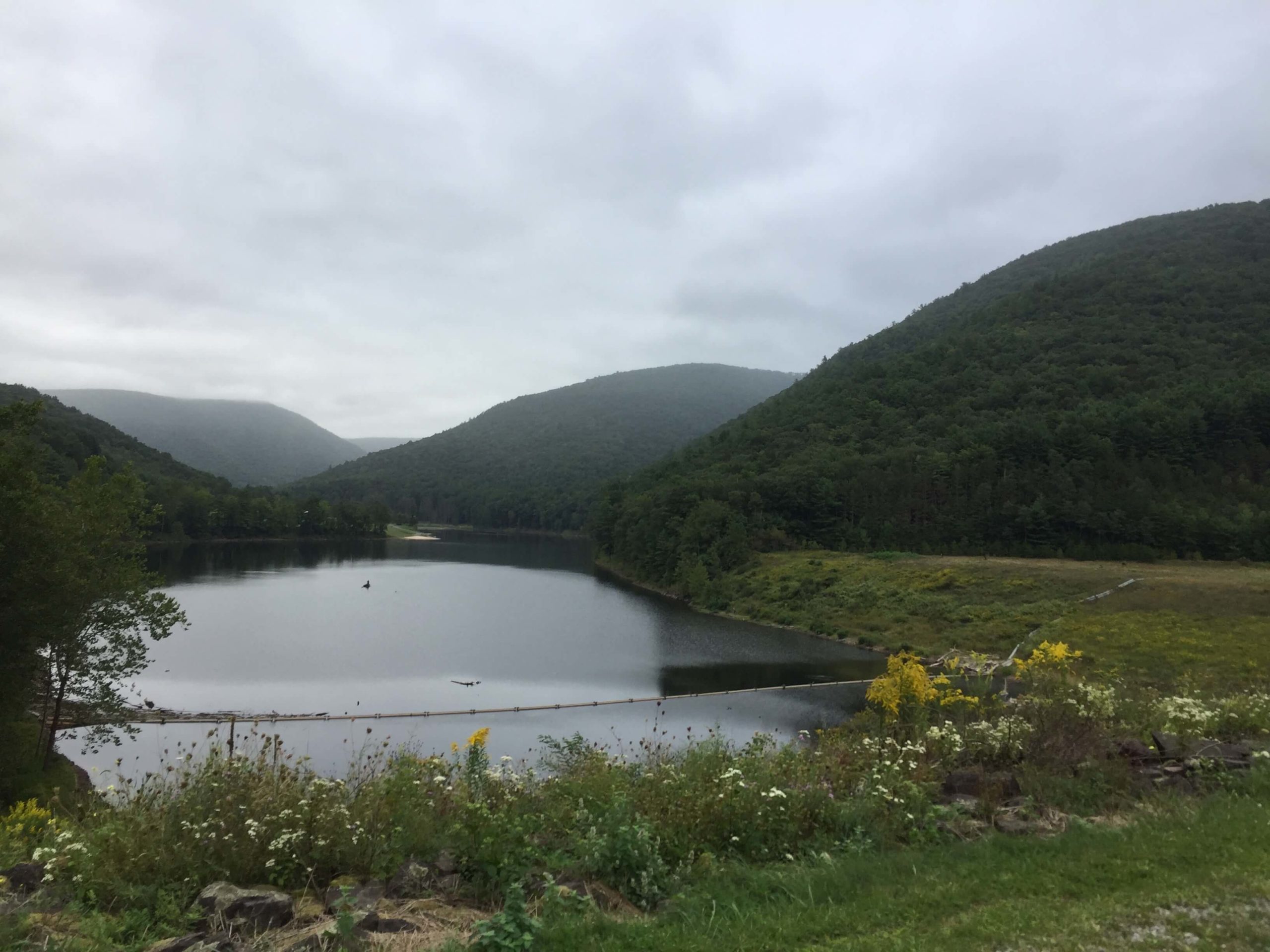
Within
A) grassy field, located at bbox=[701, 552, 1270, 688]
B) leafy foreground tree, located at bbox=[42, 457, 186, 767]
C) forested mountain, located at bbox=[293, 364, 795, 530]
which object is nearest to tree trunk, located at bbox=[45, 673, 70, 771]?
leafy foreground tree, located at bbox=[42, 457, 186, 767]

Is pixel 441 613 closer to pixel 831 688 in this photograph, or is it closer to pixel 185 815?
pixel 831 688

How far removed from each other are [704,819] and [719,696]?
18.8 metres

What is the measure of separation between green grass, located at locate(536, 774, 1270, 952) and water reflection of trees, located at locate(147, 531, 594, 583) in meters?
58.3

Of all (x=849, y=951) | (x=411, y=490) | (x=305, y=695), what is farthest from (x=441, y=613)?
(x=411, y=490)

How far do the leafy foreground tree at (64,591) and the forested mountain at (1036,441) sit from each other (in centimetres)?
3690

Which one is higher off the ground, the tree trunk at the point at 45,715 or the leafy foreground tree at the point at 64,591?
the leafy foreground tree at the point at 64,591

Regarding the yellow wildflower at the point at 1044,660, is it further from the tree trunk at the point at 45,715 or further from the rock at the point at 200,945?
the tree trunk at the point at 45,715

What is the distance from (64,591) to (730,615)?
35.3m

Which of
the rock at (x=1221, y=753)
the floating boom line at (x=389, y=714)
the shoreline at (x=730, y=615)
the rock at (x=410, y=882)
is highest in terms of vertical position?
the rock at (x=1221, y=753)

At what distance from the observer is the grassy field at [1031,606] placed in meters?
23.8

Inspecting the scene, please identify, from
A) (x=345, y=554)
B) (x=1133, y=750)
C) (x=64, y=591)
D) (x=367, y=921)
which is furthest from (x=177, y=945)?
(x=345, y=554)

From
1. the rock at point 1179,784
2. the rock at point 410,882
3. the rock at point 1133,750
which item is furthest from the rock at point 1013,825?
the rock at point 410,882

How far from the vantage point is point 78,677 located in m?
15.7

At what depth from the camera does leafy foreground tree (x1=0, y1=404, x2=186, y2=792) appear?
12.7 meters
